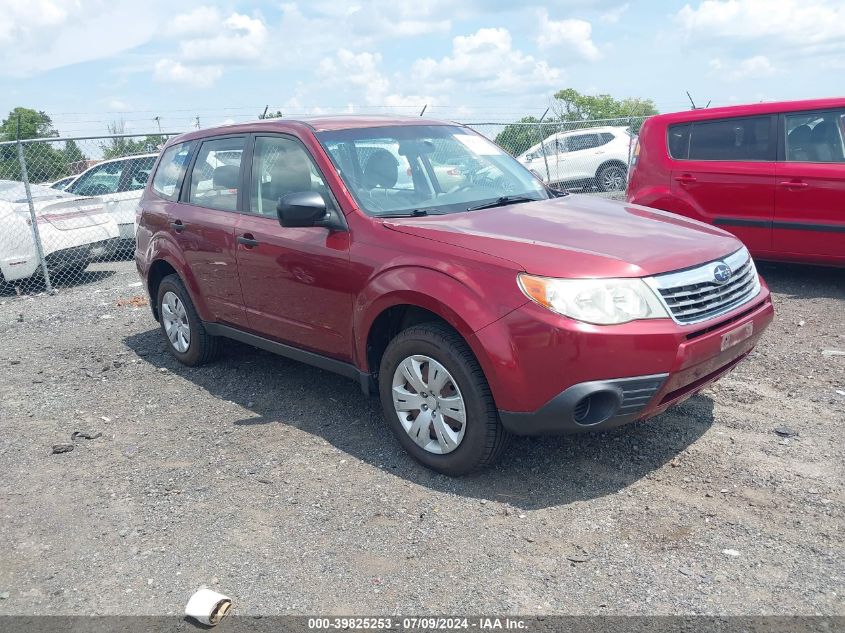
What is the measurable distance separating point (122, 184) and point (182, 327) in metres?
6.59

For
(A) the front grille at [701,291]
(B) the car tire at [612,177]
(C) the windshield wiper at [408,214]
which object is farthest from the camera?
(B) the car tire at [612,177]

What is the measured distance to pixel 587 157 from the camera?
1622cm

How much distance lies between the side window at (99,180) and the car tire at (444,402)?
9182 mm

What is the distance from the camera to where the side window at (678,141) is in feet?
26.1

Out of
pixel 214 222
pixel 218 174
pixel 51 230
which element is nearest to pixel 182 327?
pixel 214 222

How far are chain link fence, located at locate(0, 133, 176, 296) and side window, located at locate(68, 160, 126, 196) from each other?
0.56 meters

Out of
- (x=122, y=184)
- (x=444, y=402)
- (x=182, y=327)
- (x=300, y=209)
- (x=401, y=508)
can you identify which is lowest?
(x=401, y=508)

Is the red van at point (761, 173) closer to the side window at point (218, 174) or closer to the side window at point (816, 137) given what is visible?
the side window at point (816, 137)

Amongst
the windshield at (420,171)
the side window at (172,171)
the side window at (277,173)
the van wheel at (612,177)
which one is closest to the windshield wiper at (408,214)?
the windshield at (420,171)

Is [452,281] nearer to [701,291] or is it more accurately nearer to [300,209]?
[300,209]

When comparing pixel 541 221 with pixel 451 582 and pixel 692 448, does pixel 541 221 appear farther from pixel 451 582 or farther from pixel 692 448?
pixel 451 582

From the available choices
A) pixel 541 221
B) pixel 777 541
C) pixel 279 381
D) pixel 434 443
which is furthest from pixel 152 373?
pixel 777 541

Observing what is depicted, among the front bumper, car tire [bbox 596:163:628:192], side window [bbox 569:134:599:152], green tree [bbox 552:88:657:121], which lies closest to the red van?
the front bumper

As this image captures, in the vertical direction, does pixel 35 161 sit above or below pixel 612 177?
above
